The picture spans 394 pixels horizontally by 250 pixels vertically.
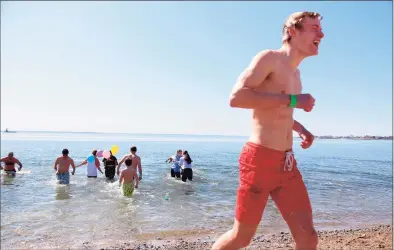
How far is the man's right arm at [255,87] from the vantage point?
8.07 ft

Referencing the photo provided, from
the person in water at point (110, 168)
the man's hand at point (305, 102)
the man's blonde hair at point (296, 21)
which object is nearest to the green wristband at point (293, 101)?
the man's hand at point (305, 102)

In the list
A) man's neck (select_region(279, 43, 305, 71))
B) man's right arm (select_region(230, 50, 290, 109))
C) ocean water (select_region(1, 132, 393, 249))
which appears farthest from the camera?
ocean water (select_region(1, 132, 393, 249))

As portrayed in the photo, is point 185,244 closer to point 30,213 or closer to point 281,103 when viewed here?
point 281,103

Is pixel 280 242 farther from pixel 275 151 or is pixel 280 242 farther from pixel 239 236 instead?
pixel 275 151

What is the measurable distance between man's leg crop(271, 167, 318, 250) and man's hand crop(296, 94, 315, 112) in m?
0.59

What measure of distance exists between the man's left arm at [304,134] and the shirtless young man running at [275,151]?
36 cm

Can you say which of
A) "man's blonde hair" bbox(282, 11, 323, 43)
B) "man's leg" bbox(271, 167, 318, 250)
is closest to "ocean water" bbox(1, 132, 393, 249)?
"man's leg" bbox(271, 167, 318, 250)

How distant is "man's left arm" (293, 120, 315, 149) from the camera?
3.07 metres

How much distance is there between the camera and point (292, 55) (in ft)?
9.04

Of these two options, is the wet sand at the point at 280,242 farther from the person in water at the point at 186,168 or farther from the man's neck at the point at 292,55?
the person in water at the point at 186,168

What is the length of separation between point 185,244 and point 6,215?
5.49m

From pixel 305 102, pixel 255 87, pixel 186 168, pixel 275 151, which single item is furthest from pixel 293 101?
pixel 186 168

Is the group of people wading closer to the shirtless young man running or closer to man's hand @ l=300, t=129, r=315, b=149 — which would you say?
man's hand @ l=300, t=129, r=315, b=149

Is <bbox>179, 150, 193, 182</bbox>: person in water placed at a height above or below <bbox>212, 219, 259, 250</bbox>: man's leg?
below
